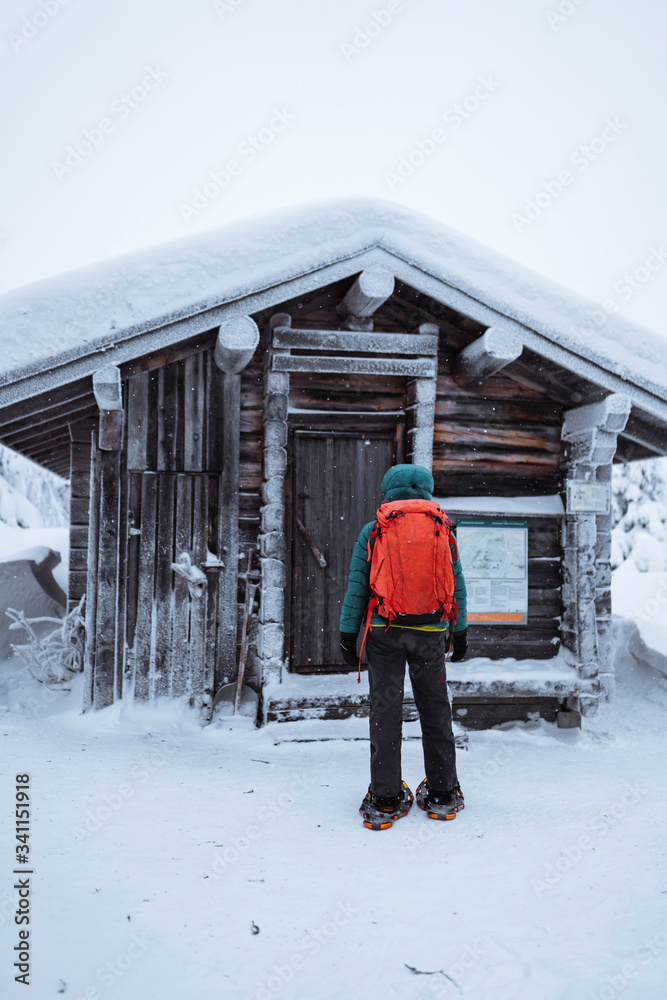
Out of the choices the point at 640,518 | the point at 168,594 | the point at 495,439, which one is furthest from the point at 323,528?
the point at 640,518

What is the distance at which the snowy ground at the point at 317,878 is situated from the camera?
2230 millimetres

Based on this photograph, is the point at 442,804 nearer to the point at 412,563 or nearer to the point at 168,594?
the point at 412,563

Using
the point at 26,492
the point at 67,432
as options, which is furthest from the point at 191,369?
the point at 26,492

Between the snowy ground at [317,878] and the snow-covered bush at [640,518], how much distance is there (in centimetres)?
1723

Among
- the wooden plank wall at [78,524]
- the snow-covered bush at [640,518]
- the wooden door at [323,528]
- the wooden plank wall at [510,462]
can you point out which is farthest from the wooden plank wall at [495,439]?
the snow-covered bush at [640,518]

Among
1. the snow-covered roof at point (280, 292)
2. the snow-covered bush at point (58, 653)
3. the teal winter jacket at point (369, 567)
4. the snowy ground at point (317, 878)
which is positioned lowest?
the snowy ground at point (317, 878)

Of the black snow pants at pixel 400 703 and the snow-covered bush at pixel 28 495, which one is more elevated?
the snow-covered bush at pixel 28 495

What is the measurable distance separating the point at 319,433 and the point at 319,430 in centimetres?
4

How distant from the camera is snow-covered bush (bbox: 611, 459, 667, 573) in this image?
20.3 m

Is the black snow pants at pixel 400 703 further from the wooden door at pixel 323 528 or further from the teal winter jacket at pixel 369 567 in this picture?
the wooden door at pixel 323 528

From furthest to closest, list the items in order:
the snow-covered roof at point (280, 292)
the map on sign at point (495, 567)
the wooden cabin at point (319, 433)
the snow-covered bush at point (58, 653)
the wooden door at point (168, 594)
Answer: the snow-covered bush at point (58, 653)
the map on sign at point (495, 567)
the wooden door at point (168, 594)
the wooden cabin at point (319, 433)
the snow-covered roof at point (280, 292)

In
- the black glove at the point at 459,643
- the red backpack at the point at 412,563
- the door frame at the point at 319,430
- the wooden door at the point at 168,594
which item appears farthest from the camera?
the door frame at the point at 319,430

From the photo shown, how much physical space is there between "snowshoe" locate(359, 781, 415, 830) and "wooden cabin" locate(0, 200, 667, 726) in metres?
1.63

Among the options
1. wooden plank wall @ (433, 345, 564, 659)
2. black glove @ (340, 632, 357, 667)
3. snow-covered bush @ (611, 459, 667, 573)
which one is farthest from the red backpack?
snow-covered bush @ (611, 459, 667, 573)
